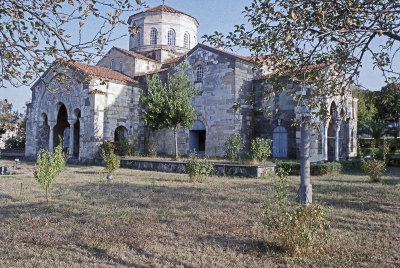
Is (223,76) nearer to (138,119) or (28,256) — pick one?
(138,119)

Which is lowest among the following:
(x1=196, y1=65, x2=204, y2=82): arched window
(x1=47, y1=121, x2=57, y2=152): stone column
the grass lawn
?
the grass lawn

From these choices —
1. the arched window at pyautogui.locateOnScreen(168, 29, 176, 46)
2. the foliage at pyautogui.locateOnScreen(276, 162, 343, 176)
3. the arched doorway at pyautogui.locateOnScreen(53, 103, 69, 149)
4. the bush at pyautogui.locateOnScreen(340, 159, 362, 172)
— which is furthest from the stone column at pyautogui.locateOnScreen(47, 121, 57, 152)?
the bush at pyautogui.locateOnScreen(340, 159, 362, 172)

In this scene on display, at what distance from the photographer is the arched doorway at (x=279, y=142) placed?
55.8 feet

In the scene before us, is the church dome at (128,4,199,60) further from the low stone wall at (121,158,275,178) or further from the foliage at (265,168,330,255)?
the foliage at (265,168,330,255)

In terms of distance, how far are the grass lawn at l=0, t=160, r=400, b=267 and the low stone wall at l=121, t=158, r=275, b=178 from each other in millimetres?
2990

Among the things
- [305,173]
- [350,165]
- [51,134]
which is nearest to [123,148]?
[51,134]

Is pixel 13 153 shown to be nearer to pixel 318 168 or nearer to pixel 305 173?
pixel 318 168

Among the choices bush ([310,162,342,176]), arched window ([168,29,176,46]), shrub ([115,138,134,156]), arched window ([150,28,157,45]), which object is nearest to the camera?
bush ([310,162,342,176])

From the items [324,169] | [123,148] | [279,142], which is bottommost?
[324,169]

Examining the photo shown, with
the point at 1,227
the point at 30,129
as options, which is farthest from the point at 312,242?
the point at 30,129

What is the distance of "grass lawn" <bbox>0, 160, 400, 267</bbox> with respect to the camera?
396 centimetres

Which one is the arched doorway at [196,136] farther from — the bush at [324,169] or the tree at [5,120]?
the tree at [5,120]

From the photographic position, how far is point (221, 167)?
41.9 feet

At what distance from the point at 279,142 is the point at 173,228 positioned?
1287cm
